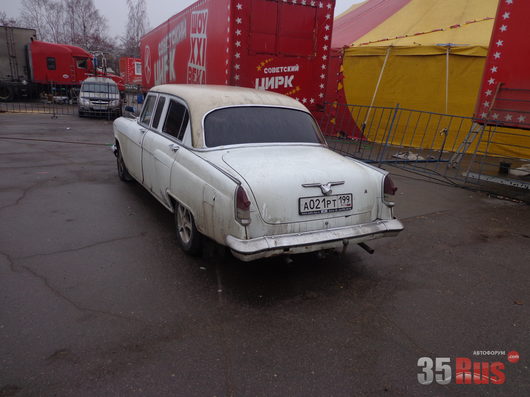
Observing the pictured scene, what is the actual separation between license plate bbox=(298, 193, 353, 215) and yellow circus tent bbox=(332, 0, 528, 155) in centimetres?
957

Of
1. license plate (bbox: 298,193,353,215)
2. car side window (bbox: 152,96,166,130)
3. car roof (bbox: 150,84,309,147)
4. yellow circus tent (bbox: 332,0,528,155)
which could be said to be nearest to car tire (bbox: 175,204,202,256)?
car roof (bbox: 150,84,309,147)

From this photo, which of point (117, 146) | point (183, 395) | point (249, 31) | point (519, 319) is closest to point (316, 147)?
point (519, 319)

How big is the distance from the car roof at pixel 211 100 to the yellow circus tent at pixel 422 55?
8531 millimetres

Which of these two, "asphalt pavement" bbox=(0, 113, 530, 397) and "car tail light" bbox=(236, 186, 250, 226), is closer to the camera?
"asphalt pavement" bbox=(0, 113, 530, 397)

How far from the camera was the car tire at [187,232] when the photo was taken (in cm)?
392

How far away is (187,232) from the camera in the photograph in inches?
164

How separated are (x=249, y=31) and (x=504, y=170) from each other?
6605mm

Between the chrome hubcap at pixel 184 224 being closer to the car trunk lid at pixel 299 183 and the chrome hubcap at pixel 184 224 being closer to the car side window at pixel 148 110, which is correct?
the car trunk lid at pixel 299 183

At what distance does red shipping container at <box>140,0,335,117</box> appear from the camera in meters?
8.12

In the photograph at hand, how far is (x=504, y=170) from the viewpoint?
9.00 meters

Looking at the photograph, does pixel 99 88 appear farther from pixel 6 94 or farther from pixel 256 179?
pixel 256 179

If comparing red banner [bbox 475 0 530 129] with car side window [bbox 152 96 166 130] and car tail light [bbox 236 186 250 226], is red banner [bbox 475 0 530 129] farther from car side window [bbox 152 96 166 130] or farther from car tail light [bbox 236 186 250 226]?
car tail light [bbox 236 186 250 226]

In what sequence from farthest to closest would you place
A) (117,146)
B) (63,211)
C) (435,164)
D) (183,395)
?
(435,164), (117,146), (63,211), (183,395)

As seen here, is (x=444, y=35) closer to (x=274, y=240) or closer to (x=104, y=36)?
(x=274, y=240)
